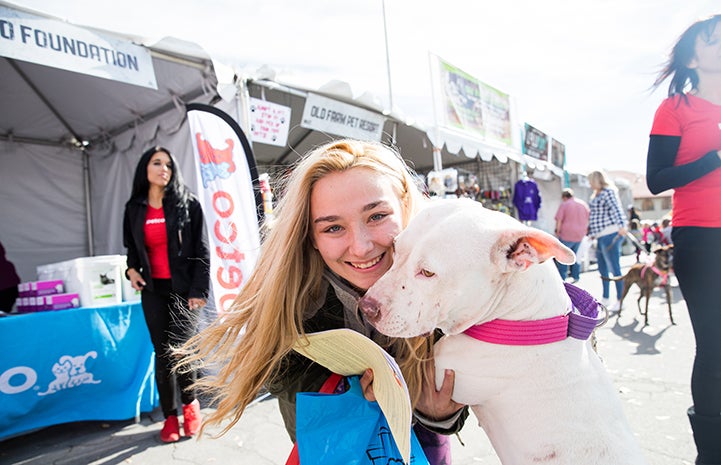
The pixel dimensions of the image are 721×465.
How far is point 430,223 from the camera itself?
1.17 m

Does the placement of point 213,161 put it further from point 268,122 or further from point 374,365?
point 374,365

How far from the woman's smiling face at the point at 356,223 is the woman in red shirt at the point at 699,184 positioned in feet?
4.07

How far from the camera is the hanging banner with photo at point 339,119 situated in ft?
14.2

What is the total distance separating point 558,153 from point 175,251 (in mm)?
11707

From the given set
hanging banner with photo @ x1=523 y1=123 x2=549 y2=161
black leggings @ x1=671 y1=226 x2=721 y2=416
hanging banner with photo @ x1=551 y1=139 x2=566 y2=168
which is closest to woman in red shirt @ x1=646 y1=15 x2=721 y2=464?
black leggings @ x1=671 y1=226 x2=721 y2=416

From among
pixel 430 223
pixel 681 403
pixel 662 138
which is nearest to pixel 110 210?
pixel 430 223

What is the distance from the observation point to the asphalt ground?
7.54 feet

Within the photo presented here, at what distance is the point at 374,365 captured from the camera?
1.08 metres

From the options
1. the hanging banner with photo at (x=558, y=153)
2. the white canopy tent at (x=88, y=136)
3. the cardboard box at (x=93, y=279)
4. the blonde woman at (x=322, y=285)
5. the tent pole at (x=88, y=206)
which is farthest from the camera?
the hanging banner with photo at (x=558, y=153)

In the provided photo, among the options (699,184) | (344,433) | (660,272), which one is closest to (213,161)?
(344,433)

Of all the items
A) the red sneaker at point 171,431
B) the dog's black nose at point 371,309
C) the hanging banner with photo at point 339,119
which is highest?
the hanging banner with photo at point 339,119

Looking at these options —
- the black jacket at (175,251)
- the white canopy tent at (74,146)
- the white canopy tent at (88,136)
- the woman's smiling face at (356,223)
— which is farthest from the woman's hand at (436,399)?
the white canopy tent at (74,146)

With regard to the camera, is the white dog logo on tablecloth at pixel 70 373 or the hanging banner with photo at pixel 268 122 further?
the hanging banner with photo at pixel 268 122

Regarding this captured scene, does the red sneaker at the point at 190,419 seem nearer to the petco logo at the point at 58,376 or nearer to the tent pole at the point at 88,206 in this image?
the petco logo at the point at 58,376
